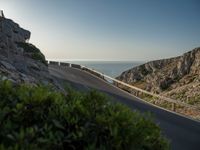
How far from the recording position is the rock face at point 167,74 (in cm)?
6562

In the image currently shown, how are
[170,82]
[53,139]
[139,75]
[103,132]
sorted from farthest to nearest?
[139,75]
[170,82]
[103,132]
[53,139]

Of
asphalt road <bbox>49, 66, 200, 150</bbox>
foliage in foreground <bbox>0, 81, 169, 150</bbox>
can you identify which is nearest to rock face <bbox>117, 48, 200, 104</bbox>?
asphalt road <bbox>49, 66, 200, 150</bbox>

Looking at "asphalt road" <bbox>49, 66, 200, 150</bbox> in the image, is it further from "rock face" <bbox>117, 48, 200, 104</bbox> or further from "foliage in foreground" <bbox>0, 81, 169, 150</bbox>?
"rock face" <bbox>117, 48, 200, 104</bbox>

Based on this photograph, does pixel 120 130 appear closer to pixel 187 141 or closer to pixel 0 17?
pixel 187 141

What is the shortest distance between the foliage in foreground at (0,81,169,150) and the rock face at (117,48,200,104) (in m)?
47.0

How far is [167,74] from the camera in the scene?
7262cm

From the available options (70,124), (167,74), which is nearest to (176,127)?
(70,124)

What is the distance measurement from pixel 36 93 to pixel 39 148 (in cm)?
111

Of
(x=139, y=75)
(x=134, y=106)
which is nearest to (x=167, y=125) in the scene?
(x=134, y=106)

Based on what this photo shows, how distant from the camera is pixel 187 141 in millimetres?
17453

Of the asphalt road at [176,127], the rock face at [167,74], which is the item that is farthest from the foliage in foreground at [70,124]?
the rock face at [167,74]

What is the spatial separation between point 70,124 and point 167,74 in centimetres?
6870

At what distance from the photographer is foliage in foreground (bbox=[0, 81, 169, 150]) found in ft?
15.7

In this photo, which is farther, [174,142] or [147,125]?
[174,142]
